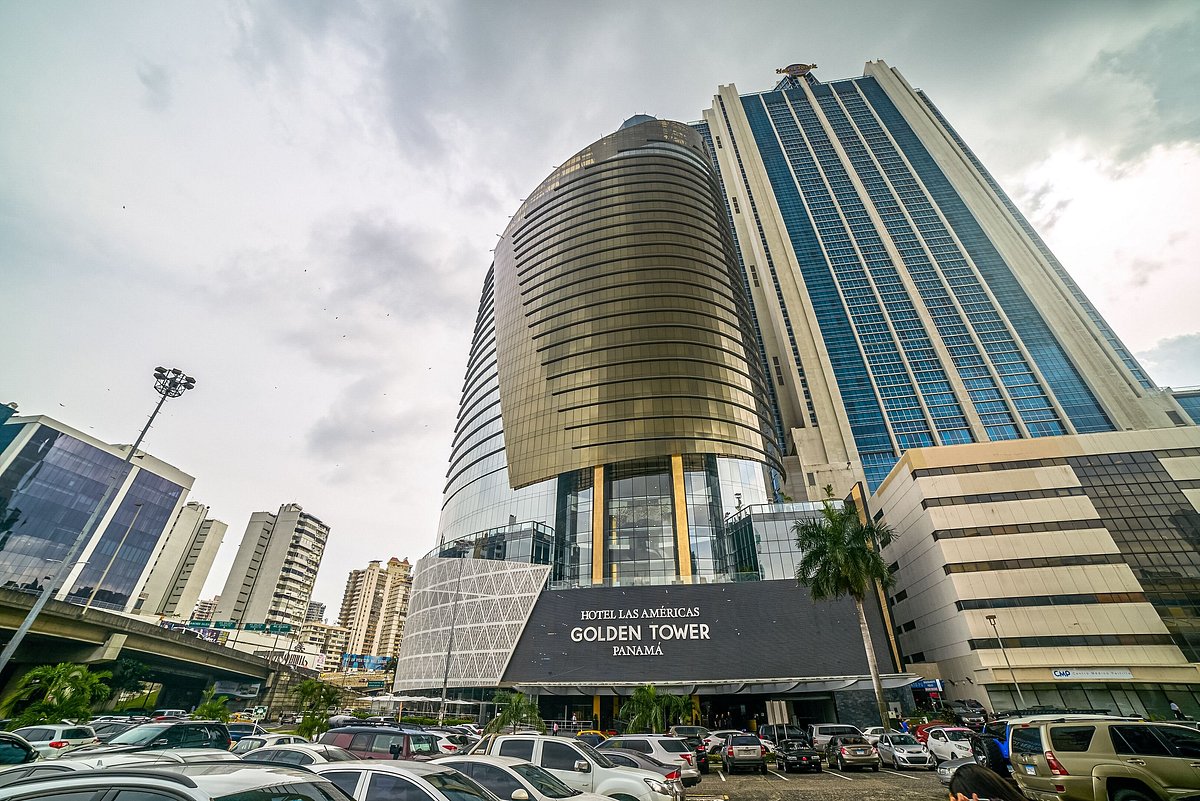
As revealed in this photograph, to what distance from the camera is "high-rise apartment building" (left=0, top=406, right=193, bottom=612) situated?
65688 mm

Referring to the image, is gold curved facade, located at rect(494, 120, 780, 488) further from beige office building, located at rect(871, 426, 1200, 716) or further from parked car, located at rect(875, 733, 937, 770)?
parked car, located at rect(875, 733, 937, 770)

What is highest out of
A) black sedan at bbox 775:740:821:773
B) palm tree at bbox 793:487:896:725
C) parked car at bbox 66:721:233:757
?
palm tree at bbox 793:487:896:725

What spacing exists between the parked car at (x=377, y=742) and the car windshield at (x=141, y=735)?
5.66 meters

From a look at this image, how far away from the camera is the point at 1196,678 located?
4028cm

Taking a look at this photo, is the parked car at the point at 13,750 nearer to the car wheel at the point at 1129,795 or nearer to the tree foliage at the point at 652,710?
the car wheel at the point at 1129,795

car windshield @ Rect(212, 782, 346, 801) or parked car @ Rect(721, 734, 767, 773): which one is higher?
car windshield @ Rect(212, 782, 346, 801)

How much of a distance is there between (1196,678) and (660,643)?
4270 cm

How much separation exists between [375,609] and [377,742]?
181m

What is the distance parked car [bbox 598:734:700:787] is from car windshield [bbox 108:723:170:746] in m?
13.2

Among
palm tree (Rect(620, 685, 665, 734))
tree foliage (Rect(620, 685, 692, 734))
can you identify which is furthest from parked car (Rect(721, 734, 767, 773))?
tree foliage (Rect(620, 685, 692, 734))

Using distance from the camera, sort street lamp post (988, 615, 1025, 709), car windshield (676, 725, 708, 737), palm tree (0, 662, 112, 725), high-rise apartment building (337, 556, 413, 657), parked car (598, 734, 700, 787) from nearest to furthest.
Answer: parked car (598, 734, 700, 787) < car windshield (676, 725, 708, 737) < palm tree (0, 662, 112, 725) < street lamp post (988, 615, 1025, 709) < high-rise apartment building (337, 556, 413, 657)

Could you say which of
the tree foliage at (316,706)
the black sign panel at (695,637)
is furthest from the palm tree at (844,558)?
the tree foliage at (316,706)

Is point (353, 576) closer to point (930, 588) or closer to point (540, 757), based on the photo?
point (930, 588)

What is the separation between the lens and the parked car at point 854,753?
2167 centimetres
